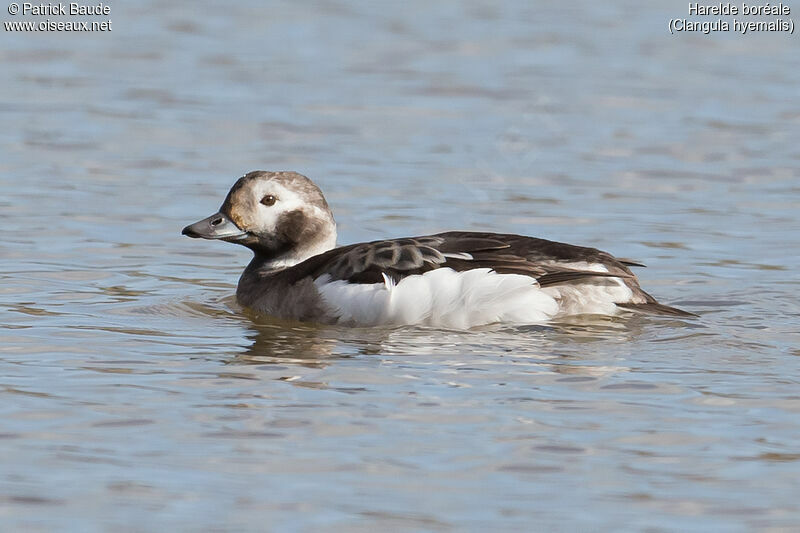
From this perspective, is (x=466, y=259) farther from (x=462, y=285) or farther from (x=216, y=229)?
(x=216, y=229)

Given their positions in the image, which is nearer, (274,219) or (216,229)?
(216,229)

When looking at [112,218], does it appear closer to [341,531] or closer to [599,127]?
[599,127]

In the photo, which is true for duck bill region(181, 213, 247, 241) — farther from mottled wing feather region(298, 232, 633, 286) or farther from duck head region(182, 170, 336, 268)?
mottled wing feather region(298, 232, 633, 286)

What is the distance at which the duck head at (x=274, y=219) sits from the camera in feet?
32.5

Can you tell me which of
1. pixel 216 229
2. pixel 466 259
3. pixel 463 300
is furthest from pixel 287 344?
pixel 216 229

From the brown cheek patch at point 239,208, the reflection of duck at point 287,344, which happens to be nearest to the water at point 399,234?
the reflection of duck at point 287,344

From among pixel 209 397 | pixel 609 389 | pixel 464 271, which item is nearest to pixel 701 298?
pixel 464 271

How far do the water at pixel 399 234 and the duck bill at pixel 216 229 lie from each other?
0.45 m

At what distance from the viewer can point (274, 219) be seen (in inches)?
393

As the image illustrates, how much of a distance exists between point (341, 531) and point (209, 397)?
187 centimetres

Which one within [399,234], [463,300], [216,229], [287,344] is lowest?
[287,344]

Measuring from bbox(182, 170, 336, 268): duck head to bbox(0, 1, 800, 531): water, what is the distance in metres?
0.46

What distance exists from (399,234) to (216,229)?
2.25m

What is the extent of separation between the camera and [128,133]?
14.5 meters
